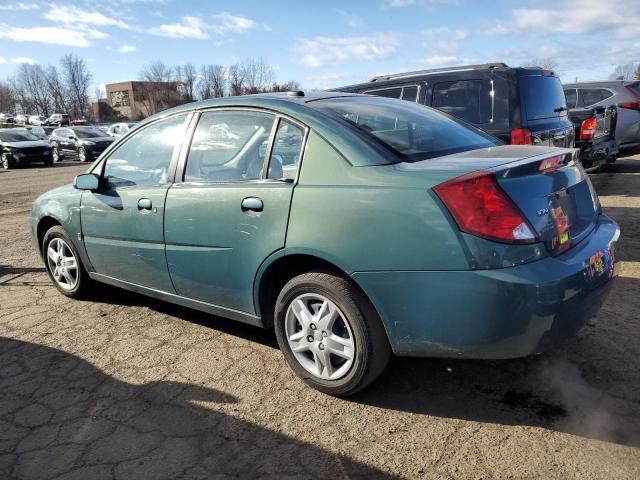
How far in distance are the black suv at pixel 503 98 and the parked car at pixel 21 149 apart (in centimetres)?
1958

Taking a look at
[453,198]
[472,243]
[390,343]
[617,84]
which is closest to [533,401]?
[390,343]

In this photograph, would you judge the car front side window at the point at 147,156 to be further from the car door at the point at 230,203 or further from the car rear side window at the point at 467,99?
the car rear side window at the point at 467,99

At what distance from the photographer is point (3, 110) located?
104125 millimetres

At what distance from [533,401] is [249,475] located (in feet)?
4.89

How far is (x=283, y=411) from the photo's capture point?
2.77 metres

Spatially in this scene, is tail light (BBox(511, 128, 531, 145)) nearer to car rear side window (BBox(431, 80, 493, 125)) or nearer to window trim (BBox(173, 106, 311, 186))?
car rear side window (BBox(431, 80, 493, 125))

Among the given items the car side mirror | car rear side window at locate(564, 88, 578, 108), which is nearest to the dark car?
car rear side window at locate(564, 88, 578, 108)

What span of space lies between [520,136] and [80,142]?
22286 mm

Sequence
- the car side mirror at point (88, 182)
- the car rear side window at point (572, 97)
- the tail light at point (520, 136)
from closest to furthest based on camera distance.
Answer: the car side mirror at point (88, 182) → the tail light at point (520, 136) → the car rear side window at point (572, 97)

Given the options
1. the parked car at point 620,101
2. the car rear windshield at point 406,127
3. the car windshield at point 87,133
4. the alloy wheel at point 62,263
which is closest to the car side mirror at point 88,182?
the alloy wheel at point 62,263

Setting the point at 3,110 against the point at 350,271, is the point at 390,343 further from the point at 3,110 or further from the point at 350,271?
the point at 3,110

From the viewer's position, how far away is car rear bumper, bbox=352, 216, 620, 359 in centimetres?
223

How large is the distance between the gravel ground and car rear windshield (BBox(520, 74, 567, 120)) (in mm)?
2689

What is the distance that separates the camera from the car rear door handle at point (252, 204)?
2903 mm
